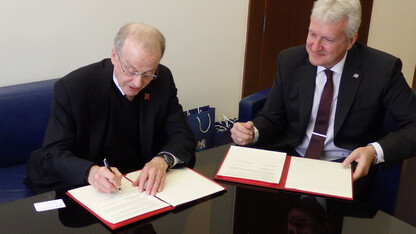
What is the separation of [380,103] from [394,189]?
421 mm

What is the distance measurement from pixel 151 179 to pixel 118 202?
16cm

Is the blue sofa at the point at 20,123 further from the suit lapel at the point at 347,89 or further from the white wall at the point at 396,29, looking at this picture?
the white wall at the point at 396,29

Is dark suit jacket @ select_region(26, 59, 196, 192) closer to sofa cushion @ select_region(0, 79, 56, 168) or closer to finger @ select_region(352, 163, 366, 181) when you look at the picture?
sofa cushion @ select_region(0, 79, 56, 168)

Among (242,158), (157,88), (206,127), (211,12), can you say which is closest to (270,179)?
(242,158)

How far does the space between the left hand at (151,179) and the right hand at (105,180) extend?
8cm

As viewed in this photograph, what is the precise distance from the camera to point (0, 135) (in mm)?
2443

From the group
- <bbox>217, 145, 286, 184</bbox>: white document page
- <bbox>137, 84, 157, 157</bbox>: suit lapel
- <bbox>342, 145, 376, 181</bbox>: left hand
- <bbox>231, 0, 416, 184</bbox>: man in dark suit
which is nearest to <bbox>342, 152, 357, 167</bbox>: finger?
<bbox>342, 145, 376, 181</bbox>: left hand

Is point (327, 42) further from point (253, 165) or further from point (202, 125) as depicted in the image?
point (202, 125)

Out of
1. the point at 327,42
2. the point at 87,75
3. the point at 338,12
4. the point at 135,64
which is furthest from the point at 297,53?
the point at 87,75

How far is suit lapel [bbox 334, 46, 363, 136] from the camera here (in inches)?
87.9

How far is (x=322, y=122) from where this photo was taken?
90.4 inches

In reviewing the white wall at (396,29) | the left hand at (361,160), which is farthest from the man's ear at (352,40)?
the white wall at (396,29)

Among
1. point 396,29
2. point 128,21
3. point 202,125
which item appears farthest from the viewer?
point 396,29

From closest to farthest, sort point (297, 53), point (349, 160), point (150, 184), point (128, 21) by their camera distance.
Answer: point (150, 184) < point (349, 160) < point (297, 53) < point (128, 21)
